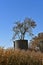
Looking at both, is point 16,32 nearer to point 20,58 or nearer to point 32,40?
point 32,40

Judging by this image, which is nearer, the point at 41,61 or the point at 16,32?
the point at 41,61

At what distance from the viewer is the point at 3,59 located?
872cm

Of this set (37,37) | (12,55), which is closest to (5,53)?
(12,55)

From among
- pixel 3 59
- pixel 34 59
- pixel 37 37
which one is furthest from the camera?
pixel 37 37

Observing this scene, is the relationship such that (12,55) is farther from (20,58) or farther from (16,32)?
(16,32)

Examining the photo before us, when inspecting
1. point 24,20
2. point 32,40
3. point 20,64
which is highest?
point 24,20

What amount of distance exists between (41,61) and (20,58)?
176 centimetres

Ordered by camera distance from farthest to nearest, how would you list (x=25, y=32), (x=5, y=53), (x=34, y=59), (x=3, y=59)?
(x=25, y=32), (x=34, y=59), (x=5, y=53), (x=3, y=59)

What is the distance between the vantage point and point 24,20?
81.1ft

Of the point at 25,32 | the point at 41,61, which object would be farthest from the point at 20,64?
the point at 25,32

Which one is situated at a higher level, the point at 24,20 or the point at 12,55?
the point at 24,20

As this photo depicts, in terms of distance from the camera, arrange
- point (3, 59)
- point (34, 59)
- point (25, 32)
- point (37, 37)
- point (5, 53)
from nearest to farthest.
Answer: point (3, 59), point (5, 53), point (34, 59), point (25, 32), point (37, 37)

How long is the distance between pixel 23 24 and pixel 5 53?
50.0ft

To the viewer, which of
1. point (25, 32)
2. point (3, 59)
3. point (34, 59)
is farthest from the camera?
point (25, 32)
